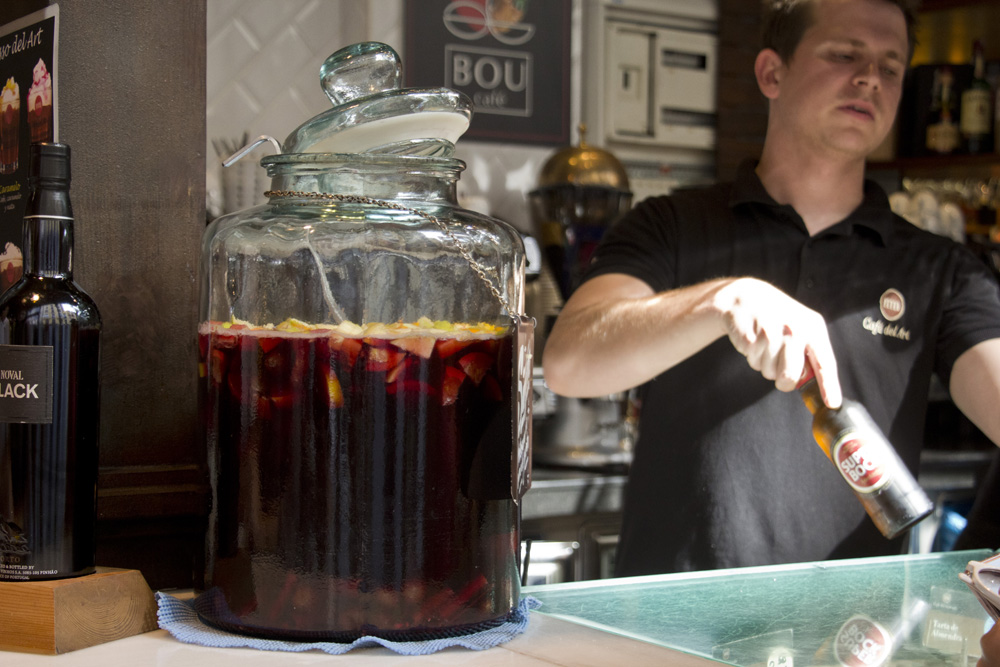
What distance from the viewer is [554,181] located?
3.19m

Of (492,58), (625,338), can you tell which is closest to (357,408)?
(625,338)

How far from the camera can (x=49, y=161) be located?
744 mm

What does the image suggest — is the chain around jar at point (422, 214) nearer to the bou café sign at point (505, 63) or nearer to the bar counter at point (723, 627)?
the bar counter at point (723, 627)

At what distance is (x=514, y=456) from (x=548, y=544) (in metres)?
1.80

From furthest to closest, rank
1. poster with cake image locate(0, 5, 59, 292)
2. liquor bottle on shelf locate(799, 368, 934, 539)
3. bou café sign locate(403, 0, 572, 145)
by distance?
bou café sign locate(403, 0, 572, 145)
liquor bottle on shelf locate(799, 368, 934, 539)
poster with cake image locate(0, 5, 59, 292)

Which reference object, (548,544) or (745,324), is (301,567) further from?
(548,544)

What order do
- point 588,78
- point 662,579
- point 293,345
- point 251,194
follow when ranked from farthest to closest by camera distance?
point 588,78
point 251,194
point 662,579
point 293,345

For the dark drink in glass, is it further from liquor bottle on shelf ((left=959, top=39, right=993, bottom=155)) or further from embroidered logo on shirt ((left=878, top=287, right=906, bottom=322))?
liquor bottle on shelf ((left=959, top=39, right=993, bottom=155))

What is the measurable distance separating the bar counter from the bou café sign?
257cm

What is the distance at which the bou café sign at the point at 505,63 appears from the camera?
3.37 m

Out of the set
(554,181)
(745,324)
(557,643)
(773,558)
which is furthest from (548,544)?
(557,643)

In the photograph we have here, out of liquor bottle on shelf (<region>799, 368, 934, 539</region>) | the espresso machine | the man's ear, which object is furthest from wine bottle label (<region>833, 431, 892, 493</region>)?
the espresso machine

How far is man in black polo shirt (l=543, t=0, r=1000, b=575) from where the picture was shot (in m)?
1.68

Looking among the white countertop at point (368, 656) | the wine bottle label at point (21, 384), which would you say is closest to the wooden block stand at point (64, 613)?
the white countertop at point (368, 656)
